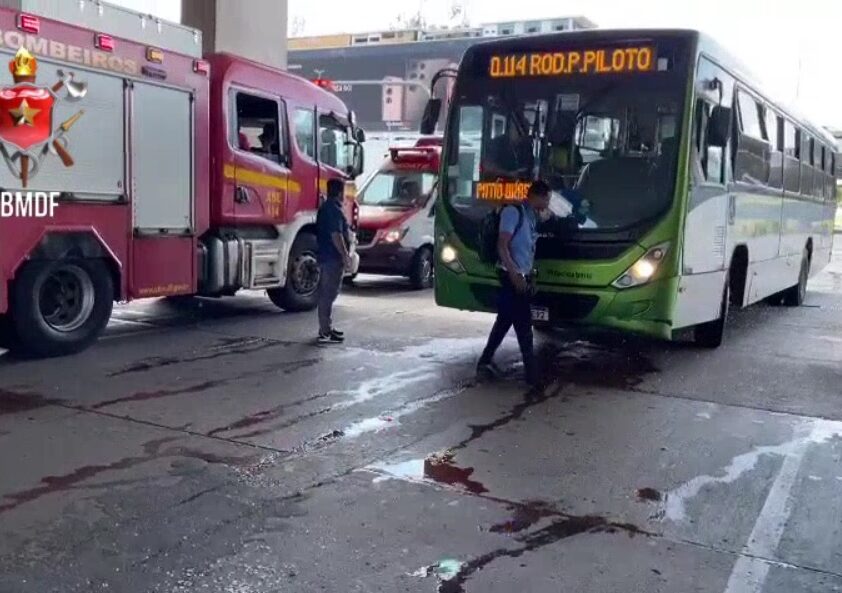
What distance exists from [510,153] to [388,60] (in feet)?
162

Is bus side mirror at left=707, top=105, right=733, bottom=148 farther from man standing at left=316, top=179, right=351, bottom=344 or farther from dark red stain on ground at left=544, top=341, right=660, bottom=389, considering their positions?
man standing at left=316, top=179, right=351, bottom=344

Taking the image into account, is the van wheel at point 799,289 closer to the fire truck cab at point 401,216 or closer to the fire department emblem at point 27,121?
the fire truck cab at point 401,216

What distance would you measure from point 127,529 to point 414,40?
52.6 meters

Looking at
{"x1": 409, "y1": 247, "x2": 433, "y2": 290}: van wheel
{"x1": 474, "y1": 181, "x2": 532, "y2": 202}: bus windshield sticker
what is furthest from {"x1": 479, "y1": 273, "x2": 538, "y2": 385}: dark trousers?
{"x1": 409, "y1": 247, "x2": 433, "y2": 290}: van wheel

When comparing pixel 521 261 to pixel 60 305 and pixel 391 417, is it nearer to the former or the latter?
pixel 391 417

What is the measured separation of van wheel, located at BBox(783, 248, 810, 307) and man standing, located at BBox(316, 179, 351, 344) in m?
8.59

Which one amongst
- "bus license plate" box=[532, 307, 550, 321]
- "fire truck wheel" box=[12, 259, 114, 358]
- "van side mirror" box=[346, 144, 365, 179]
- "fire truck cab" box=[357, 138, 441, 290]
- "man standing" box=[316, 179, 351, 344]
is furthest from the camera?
"fire truck cab" box=[357, 138, 441, 290]

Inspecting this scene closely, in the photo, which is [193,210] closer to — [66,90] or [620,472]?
[66,90]

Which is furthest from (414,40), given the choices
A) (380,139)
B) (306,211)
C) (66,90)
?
Answer: (66,90)

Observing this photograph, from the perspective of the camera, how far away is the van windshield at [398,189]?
1628 cm

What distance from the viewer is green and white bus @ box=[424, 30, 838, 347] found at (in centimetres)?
823

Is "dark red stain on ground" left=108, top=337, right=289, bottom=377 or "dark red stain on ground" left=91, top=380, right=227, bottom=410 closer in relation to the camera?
"dark red stain on ground" left=91, top=380, right=227, bottom=410

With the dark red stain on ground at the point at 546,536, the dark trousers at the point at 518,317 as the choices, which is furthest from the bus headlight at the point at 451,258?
the dark red stain on ground at the point at 546,536

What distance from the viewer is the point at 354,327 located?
11305 mm
